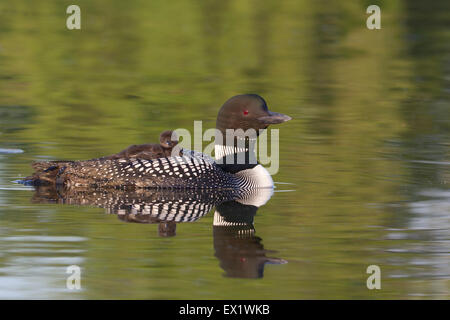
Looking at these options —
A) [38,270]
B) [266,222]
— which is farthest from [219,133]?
[38,270]

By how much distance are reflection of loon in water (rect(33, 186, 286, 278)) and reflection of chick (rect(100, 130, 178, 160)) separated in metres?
0.32

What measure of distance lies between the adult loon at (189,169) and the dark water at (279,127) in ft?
0.81

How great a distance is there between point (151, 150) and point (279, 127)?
9.96 feet

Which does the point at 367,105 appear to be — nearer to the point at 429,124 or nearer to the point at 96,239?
the point at 429,124

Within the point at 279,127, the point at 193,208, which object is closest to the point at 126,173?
the point at 193,208

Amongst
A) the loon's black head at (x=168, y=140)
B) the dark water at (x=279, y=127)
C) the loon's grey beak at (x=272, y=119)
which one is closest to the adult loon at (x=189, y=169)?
the loon's grey beak at (x=272, y=119)

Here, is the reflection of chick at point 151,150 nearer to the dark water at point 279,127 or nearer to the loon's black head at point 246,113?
the loon's black head at point 246,113

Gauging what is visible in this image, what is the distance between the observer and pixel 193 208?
25.9 ft

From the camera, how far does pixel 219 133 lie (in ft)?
28.9

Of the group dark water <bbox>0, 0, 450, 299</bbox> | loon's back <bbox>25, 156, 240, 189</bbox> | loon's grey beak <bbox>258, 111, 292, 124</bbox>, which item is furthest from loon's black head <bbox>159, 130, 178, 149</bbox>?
dark water <bbox>0, 0, 450, 299</bbox>

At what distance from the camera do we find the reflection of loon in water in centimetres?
657

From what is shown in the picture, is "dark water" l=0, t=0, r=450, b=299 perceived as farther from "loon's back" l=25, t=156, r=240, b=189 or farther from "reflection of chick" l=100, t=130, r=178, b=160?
"reflection of chick" l=100, t=130, r=178, b=160
